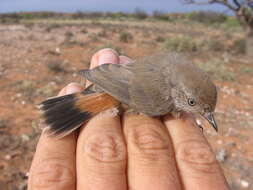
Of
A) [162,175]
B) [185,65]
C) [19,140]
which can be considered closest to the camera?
[162,175]

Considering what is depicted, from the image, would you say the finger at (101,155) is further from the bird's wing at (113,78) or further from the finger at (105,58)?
the finger at (105,58)

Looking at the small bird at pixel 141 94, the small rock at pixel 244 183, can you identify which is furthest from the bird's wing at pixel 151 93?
the small rock at pixel 244 183

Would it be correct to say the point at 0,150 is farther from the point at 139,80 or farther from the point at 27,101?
the point at 139,80

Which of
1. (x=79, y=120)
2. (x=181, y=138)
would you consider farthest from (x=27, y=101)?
(x=181, y=138)

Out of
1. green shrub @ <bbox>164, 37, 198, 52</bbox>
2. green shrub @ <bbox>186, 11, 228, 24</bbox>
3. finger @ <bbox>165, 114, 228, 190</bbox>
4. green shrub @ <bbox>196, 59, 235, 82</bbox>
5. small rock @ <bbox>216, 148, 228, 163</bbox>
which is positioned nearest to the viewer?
finger @ <bbox>165, 114, 228, 190</bbox>

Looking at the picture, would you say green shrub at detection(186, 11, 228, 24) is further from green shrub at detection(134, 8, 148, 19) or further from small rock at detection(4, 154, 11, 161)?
small rock at detection(4, 154, 11, 161)

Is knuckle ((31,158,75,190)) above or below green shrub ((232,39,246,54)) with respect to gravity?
above

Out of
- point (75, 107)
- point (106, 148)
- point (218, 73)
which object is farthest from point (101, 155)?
point (218, 73)

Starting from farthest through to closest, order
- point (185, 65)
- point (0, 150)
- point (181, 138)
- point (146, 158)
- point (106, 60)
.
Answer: point (0, 150), point (106, 60), point (185, 65), point (181, 138), point (146, 158)

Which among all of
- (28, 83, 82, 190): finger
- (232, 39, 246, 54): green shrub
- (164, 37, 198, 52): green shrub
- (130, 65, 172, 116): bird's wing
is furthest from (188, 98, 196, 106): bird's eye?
(232, 39, 246, 54): green shrub
